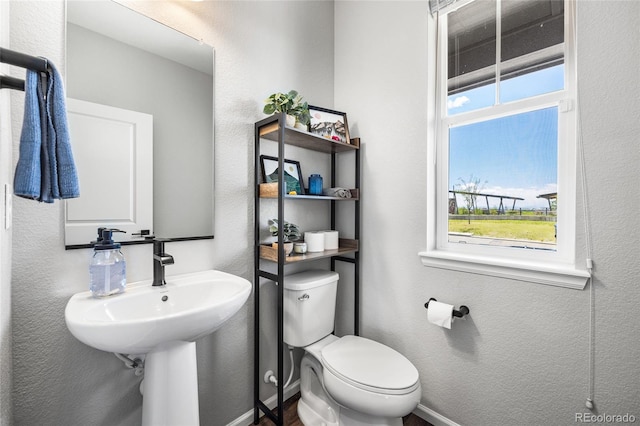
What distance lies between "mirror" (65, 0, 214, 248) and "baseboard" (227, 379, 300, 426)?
1.00m

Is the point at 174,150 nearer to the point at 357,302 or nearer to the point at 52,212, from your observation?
the point at 52,212

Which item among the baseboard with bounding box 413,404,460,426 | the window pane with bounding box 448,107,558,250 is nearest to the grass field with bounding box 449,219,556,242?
the window pane with bounding box 448,107,558,250

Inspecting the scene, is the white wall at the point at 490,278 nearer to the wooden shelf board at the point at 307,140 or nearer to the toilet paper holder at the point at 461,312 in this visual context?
the toilet paper holder at the point at 461,312

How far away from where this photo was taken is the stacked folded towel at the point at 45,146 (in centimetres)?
64

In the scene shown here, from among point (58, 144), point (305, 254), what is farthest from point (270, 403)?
point (58, 144)

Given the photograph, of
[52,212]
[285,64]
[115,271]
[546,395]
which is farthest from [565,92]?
[52,212]

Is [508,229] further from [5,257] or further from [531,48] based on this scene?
[5,257]

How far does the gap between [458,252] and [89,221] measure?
1.71m

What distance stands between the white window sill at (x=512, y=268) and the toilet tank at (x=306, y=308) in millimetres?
610

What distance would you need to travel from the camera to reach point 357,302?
5.90 ft

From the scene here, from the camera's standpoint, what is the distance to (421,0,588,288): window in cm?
122

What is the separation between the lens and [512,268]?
125 centimetres

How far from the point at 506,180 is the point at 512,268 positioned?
0.45 meters

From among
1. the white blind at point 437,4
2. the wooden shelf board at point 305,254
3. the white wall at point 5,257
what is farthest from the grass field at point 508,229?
the white wall at point 5,257
